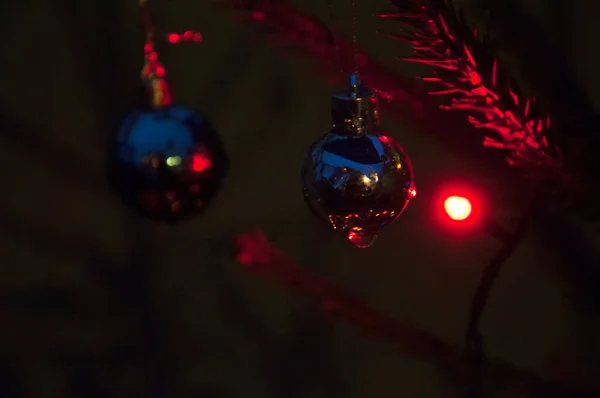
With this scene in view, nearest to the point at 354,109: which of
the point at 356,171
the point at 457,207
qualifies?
the point at 356,171

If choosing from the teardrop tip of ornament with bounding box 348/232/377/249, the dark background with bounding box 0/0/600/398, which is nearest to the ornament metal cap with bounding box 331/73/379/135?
the teardrop tip of ornament with bounding box 348/232/377/249

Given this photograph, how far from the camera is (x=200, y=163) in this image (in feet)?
1.99

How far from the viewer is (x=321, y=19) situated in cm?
101

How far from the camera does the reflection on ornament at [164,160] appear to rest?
1.91ft

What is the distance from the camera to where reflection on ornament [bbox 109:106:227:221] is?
0.58m

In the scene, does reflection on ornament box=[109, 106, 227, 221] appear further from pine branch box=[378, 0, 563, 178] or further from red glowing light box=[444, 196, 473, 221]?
red glowing light box=[444, 196, 473, 221]

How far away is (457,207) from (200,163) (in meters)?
0.59

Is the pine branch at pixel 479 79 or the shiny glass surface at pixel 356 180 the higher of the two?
the pine branch at pixel 479 79

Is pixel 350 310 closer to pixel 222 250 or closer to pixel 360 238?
pixel 222 250

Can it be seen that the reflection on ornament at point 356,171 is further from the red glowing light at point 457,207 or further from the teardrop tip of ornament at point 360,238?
the red glowing light at point 457,207

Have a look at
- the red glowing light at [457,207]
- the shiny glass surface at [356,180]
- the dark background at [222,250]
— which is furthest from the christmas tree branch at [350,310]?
the shiny glass surface at [356,180]

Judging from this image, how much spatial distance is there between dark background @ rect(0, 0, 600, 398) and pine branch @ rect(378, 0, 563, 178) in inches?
17.2

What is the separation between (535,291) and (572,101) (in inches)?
15.4

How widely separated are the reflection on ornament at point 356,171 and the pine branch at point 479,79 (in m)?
0.08
